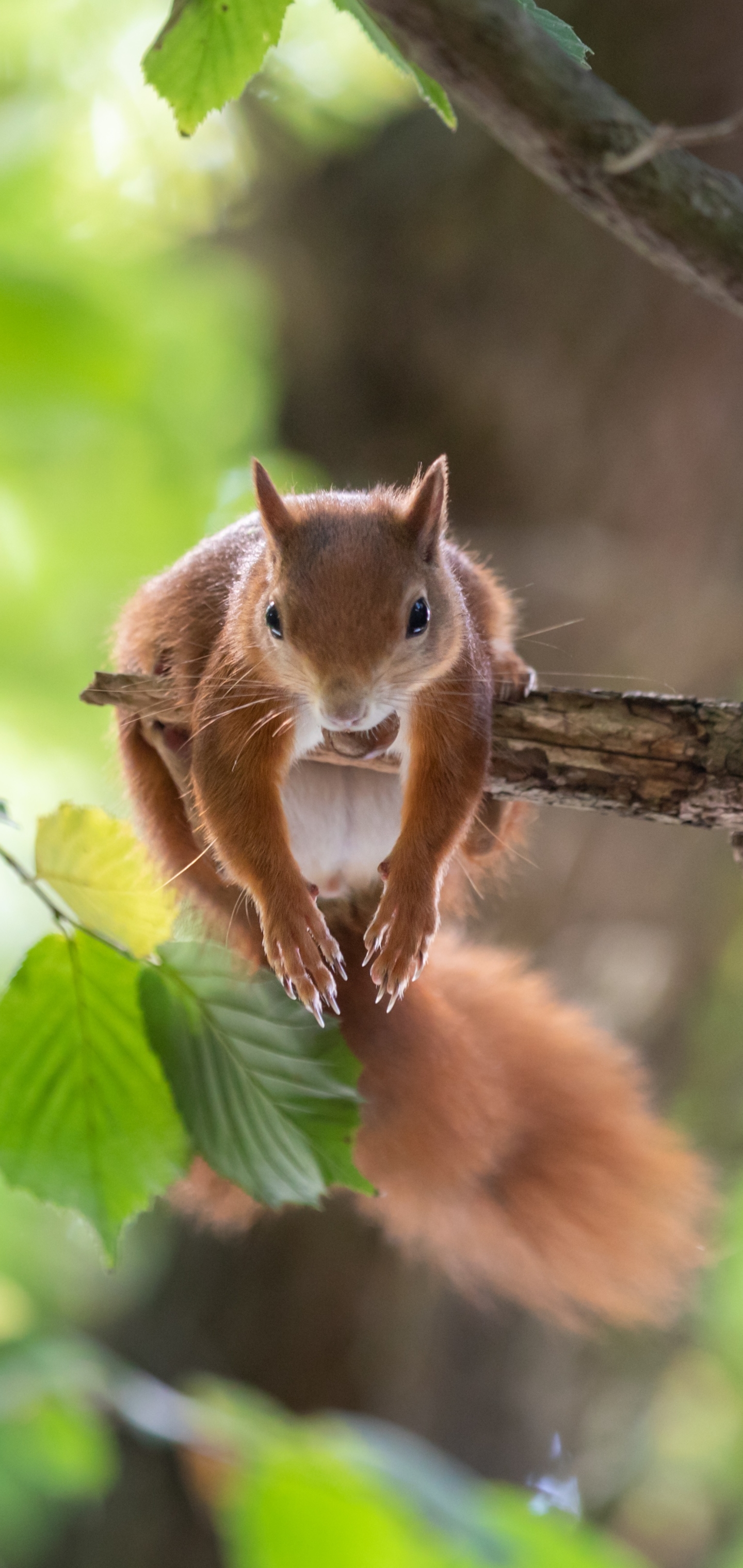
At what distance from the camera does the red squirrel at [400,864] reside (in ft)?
2.96

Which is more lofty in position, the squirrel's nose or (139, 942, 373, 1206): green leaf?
the squirrel's nose

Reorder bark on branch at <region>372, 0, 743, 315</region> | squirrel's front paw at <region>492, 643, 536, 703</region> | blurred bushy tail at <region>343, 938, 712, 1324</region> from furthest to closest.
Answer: blurred bushy tail at <region>343, 938, 712, 1324</region>, squirrel's front paw at <region>492, 643, 536, 703</region>, bark on branch at <region>372, 0, 743, 315</region>

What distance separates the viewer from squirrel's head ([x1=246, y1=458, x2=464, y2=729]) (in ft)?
2.94

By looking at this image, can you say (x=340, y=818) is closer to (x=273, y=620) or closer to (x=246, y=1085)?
(x=273, y=620)

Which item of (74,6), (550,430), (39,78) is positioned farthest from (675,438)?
(74,6)

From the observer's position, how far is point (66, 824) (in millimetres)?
802

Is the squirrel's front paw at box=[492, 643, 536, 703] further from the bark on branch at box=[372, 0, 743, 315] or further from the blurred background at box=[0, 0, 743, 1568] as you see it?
the blurred background at box=[0, 0, 743, 1568]

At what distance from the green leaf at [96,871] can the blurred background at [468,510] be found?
4.11 ft

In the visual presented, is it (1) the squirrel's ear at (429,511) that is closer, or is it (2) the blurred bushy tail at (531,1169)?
(1) the squirrel's ear at (429,511)

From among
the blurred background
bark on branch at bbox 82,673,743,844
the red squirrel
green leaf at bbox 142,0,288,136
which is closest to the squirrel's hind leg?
the red squirrel

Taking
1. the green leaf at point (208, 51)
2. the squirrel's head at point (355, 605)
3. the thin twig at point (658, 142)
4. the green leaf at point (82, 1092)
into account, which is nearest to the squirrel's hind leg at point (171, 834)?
the squirrel's head at point (355, 605)

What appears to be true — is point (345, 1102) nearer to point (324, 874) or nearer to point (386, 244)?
point (324, 874)

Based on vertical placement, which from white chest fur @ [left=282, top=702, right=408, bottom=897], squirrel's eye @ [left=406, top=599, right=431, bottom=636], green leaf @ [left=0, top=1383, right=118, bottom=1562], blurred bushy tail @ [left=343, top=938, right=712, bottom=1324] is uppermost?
squirrel's eye @ [left=406, top=599, right=431, bottom=636]

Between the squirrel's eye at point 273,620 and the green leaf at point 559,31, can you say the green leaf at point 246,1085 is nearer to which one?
the squirrel's eye at point 273,620
